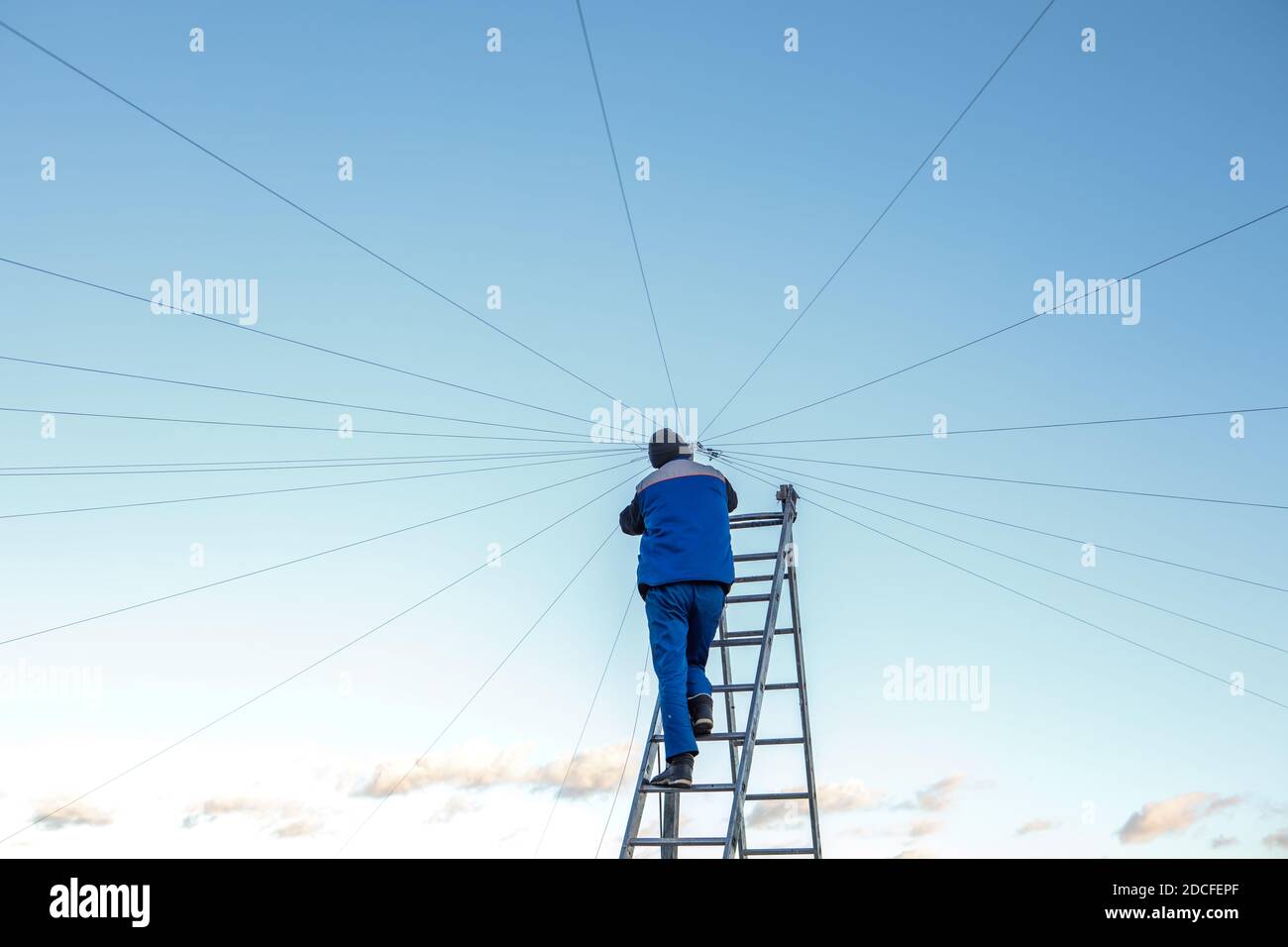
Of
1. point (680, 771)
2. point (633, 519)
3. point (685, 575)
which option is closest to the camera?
point (680, 771)

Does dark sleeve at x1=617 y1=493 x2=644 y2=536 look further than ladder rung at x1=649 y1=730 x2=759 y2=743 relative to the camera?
Yes

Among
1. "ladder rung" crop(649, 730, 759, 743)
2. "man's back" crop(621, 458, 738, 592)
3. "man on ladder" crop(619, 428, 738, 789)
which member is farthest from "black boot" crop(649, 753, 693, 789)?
"man's back" crop(621, 458, 738, 592)

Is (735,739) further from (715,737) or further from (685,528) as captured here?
(685,528)

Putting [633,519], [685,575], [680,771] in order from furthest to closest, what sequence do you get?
[633,519], [685,575], [680,771]

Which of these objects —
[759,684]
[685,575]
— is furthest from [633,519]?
[759,684]

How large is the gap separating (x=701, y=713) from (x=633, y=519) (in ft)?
4.72

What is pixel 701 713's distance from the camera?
6.68 metres

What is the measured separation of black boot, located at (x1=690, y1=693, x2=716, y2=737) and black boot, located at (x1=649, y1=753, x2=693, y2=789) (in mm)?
276

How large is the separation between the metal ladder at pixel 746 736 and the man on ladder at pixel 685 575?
0.32 meters

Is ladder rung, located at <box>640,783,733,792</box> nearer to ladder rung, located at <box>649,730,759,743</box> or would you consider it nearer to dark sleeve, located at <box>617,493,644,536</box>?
ladder rung, located at <box>649,730,759,743</box>

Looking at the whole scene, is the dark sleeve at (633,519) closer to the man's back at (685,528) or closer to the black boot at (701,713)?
the man's back at (685,528)

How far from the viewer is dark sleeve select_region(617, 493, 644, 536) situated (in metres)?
7.09

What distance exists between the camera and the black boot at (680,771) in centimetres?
639
